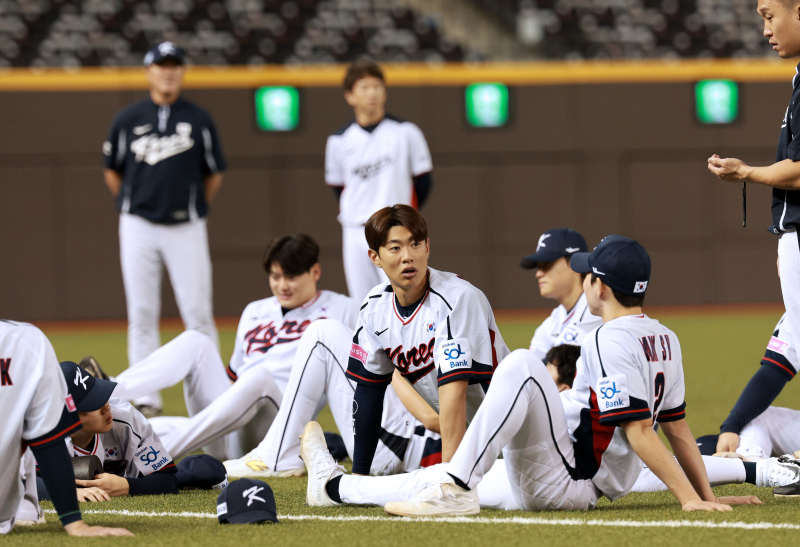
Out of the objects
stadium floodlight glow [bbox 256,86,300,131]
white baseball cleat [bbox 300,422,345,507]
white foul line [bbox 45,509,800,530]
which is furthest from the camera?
stadium floodlight glow [bbox 256,86,300,131]

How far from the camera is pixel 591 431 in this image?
3.30 metres

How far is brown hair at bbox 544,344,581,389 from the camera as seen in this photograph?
166 inches

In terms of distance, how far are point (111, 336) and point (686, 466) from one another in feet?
31.2

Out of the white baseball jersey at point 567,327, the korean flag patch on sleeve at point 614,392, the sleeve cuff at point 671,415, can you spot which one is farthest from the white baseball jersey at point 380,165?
the korean flag patch on sleeve at point 614,392

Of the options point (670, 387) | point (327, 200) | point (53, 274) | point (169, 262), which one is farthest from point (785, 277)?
point (53, 274)

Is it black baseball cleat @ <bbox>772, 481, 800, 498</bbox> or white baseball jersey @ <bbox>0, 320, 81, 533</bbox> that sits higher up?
white baseball jersey @ <bbox>0, 320, 81, 533</bbox>

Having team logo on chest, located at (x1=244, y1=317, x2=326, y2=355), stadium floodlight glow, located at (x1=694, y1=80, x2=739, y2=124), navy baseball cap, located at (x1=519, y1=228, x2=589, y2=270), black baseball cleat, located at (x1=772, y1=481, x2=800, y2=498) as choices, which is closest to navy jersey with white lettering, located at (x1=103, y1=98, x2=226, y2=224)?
team logo on chest, located at (x1=244, y1=317, x2=326, y2=355)

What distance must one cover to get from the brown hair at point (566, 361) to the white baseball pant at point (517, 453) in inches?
36.6

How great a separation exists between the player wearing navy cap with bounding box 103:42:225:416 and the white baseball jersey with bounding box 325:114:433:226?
1.05 meters

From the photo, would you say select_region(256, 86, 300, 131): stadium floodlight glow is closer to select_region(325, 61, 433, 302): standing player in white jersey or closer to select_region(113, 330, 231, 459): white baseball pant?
select_region(325, 61, 433, 302): standing player in white jersey

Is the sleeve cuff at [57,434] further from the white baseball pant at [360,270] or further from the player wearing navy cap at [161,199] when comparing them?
the player wearing navy cap at [161,199]

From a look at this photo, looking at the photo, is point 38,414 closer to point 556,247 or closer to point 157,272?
point 556,247

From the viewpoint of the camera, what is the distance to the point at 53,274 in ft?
40.5

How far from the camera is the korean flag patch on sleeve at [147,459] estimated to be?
3.83m
